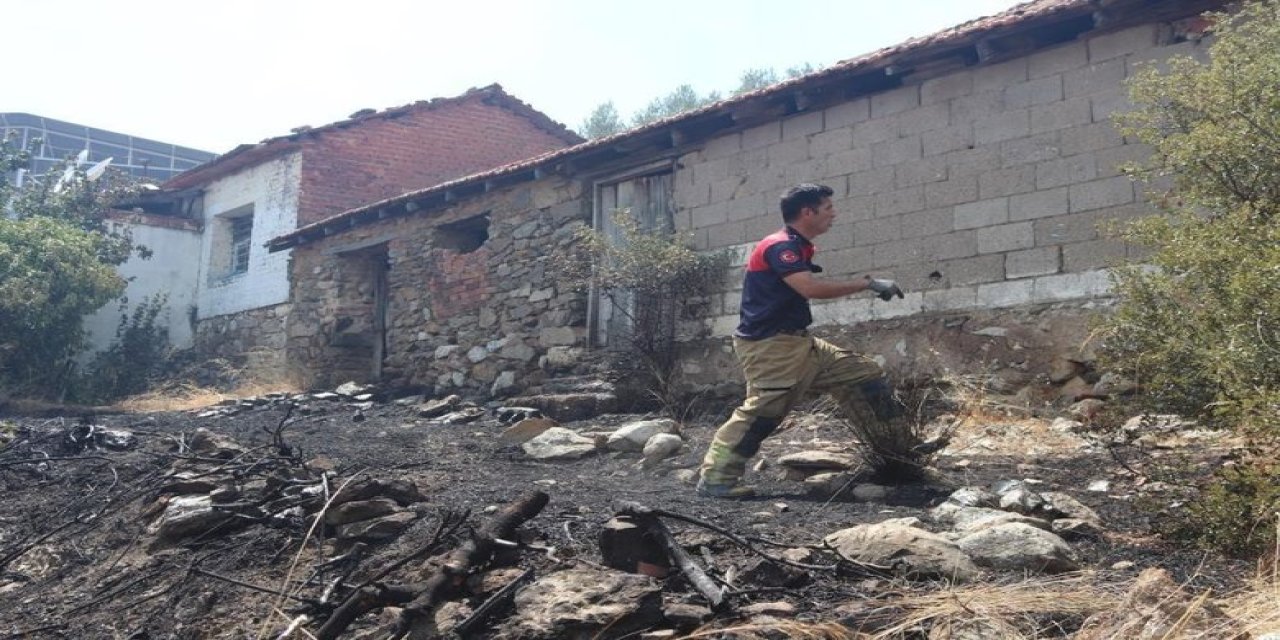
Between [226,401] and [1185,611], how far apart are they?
34.6ft

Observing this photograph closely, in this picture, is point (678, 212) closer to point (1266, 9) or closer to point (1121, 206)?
point (1121, 206)

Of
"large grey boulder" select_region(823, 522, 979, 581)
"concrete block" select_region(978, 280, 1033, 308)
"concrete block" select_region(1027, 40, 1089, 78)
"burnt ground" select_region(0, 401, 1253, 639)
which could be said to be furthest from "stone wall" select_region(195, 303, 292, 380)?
"large grey boulder" select_region(823, 522, 979, 581)

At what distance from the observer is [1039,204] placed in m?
6.23

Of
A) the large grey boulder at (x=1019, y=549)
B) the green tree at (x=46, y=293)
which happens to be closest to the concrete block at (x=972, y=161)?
the large grey boulder at (x=1019, y=549)

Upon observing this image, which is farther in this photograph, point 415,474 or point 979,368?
point 979,368

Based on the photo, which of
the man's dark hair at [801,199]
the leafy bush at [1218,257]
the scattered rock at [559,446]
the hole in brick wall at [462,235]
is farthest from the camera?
the hole in brick wall at [462,235]

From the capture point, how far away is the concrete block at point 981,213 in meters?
6.38

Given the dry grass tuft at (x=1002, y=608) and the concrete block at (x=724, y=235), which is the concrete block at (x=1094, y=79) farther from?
the dry grass tuft at (x=1002, y=608)

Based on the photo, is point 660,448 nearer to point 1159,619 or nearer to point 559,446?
point 559,446

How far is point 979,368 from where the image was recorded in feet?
20.4

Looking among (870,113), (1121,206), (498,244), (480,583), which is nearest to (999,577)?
(480,583)

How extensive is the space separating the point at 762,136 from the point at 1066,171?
2476 mm

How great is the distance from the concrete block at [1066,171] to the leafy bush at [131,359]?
38.9 feet

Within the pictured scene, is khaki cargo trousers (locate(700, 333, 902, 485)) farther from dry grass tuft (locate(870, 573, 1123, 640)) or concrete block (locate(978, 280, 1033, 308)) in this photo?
concrete block (locate(978, 280, 1033, 308))
